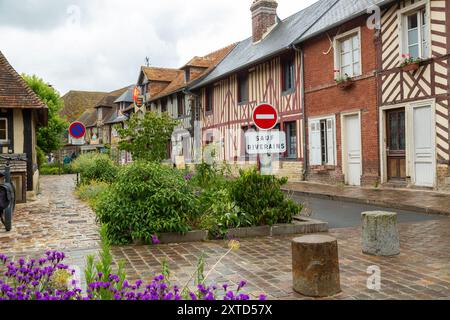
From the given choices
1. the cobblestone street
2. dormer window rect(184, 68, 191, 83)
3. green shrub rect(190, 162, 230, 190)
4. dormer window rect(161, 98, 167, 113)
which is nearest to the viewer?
the cobblestone street

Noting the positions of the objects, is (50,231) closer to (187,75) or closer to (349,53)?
(349,53)

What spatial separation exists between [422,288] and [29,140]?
11939mm

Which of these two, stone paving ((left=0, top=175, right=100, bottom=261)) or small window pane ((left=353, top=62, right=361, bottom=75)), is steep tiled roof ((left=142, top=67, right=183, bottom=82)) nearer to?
small window pane ((left=353, top=62, right=361, bottom=75))

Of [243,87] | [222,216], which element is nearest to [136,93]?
[243,87]

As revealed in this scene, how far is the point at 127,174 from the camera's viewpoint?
6457 mm

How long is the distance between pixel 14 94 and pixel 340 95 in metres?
10.0

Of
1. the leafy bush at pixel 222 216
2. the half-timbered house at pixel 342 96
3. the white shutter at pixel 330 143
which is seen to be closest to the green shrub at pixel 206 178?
the leafy bush at pixel 222 216

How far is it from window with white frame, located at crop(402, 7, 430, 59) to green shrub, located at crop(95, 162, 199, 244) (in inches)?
332

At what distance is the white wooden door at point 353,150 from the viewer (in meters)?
14.0

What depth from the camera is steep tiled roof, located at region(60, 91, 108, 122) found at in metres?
55.5

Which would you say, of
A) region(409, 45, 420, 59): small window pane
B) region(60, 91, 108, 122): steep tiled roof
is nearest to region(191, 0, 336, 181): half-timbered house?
region(409, 45, 420, 59): small window pane

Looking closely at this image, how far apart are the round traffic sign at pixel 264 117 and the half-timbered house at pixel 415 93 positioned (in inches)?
231

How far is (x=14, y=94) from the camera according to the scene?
12.6 metres

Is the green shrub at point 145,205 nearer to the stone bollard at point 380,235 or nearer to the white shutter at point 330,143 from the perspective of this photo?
the stone bollard at point 380,235
